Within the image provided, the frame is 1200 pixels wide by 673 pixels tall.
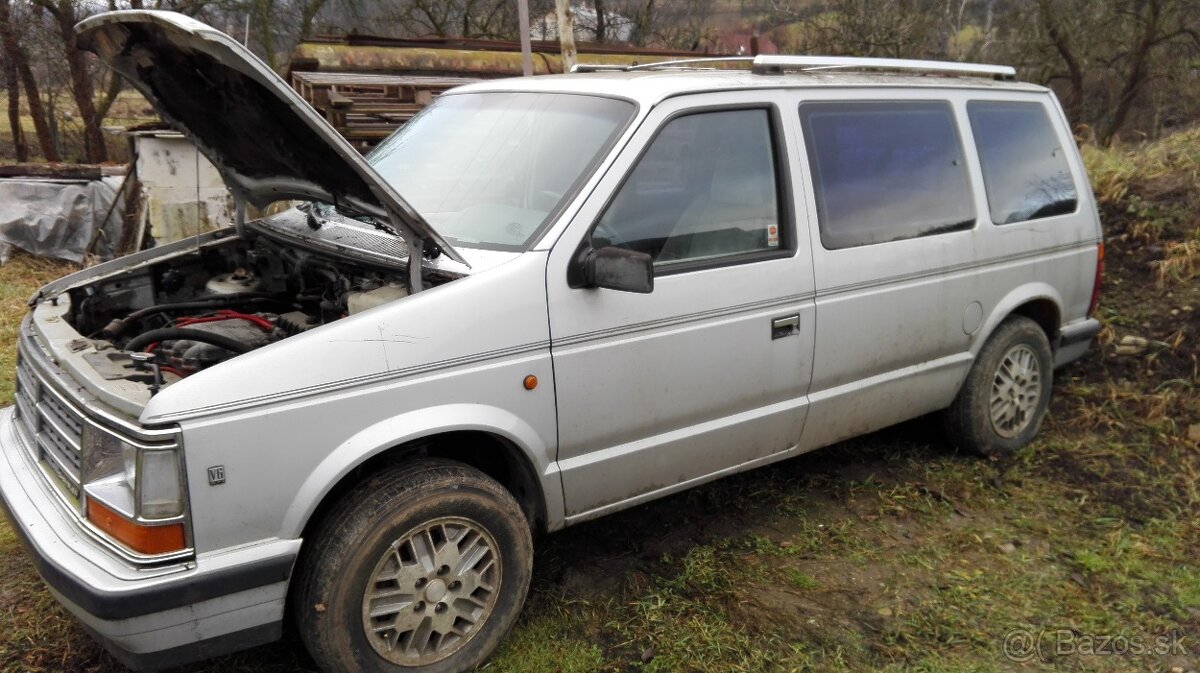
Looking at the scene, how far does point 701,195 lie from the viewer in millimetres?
3420

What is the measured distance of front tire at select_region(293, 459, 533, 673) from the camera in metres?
2.66

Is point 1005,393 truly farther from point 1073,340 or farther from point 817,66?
point 817,66

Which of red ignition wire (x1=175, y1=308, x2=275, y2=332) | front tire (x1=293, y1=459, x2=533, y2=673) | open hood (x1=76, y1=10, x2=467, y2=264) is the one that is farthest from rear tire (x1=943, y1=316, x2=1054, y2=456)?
red ignition wire (x1=175, y1=308, x2=275, y2=332)

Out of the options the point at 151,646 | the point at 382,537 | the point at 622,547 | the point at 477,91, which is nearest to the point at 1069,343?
the point at 622,547

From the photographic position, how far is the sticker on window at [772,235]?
11.7ft

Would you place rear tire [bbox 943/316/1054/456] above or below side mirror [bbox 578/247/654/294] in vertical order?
below

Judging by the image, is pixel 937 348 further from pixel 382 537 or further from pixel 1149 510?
pixel 382 537

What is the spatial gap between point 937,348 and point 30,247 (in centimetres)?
911

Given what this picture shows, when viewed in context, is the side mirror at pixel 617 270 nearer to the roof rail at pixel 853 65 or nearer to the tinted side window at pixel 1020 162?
the roof rail at pixel 853 65

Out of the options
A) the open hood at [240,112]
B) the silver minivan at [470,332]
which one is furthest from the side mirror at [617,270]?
the open hood at [240,112]

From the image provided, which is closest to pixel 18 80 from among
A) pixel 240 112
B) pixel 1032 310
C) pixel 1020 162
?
pixel 240 112

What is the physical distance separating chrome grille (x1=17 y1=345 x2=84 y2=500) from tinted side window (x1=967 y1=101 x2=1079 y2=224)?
3966mm

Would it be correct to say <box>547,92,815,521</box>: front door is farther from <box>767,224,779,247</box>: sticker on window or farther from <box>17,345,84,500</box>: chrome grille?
<box>17,345,84,500</box>: chrome grille

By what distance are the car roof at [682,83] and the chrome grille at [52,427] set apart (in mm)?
2087
